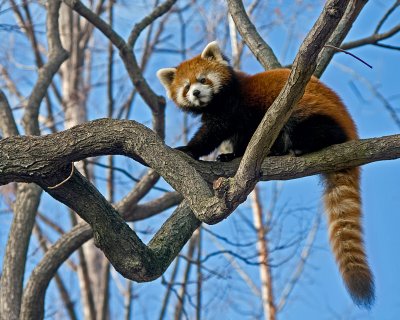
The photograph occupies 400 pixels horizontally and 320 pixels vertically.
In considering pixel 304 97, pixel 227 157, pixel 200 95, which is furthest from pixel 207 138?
pixel 304 97

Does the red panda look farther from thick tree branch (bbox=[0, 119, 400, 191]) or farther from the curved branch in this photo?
the curved branch

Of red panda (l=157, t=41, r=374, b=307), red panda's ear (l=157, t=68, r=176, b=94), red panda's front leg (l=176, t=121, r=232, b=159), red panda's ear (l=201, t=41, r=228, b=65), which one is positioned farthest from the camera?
red panda's ear (l=157, t=68, r=176, b=94)

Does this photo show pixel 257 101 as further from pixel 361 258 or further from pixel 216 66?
pixel 361 258

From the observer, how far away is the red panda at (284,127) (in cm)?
422

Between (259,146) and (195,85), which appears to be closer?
(259,146)

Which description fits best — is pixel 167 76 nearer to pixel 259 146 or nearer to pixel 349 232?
pixel 349 232

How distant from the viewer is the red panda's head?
522 cm

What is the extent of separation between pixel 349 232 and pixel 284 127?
95 cm

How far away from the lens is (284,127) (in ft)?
15.7

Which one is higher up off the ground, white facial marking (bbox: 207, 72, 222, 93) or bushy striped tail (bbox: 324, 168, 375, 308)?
white facial marking (bbox: 207, 72, 222, 93)

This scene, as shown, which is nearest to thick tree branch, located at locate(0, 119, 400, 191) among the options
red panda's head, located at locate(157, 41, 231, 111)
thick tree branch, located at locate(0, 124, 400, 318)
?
thick tree branch, located at locate(0, 124, 400, 318)

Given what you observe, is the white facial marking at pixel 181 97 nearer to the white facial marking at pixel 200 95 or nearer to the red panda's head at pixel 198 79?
the red panda's head at pixel 198 79

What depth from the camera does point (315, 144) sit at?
4.47m

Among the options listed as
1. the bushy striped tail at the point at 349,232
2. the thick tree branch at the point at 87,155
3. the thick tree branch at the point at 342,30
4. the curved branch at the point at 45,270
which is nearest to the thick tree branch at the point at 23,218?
the curved branch at the point at 45,270
